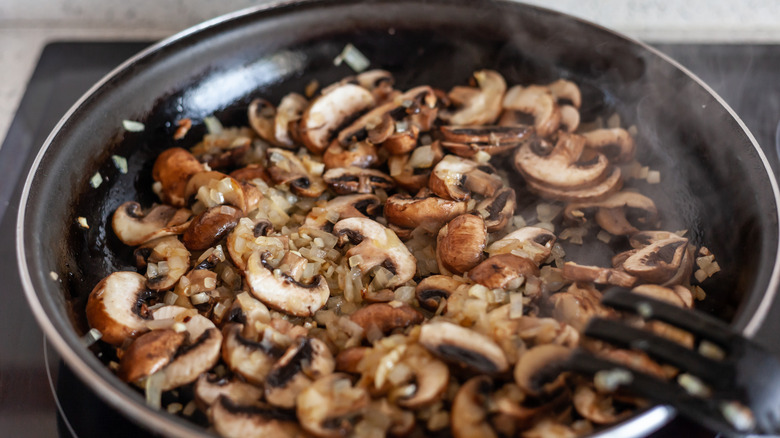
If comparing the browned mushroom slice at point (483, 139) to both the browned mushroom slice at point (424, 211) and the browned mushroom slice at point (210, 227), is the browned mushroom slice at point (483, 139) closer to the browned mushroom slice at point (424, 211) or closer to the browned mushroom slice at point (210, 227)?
the browned mushroom slice at point (424, 211)

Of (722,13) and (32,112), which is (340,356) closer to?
(32,112)

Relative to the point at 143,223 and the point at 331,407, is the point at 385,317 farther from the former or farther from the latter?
the point at 143,223

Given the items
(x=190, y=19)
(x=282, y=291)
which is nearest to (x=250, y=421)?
(x=282, y=291)

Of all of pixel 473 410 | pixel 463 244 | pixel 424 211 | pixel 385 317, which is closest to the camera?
pixel 473 410

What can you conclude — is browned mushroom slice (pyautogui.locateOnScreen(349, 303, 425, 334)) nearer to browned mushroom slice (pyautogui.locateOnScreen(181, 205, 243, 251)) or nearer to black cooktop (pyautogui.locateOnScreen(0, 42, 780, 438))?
browned mushroom slice (pyautogui.locateOnScreen(181, 205, 243, 251))

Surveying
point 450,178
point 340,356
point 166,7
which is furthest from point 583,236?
point 166,7

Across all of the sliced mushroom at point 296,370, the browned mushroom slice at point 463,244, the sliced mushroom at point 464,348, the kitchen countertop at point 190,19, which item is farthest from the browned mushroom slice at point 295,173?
the kitchen countertop at point 190,19

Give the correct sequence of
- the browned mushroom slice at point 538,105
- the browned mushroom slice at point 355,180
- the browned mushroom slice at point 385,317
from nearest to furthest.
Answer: the browned mushroom slice at point 385,317 → the browned mushroom slice at point 355,180 → the browned mushroom slice at point 538,105
